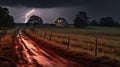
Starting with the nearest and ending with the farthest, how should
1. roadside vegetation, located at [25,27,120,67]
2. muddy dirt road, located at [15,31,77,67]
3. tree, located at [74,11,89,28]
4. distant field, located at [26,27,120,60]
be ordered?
muddy dirt road, located at [15,31,77,67], roadside vegetation, located at [25,27,120,67], distant field, located at [26,27,120,60], tree, located at [74,11,89,28]

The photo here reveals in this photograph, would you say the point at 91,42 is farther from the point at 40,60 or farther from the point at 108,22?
the point at 108,22

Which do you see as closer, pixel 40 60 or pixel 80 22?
pixel 40 60

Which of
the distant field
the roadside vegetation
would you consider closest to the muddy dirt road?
the roadside vegetation

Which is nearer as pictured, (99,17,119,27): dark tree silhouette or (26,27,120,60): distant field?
(26,27,120,60): distant field

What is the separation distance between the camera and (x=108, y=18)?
605 feet

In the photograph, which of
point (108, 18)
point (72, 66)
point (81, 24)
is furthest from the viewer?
point (108, 18)

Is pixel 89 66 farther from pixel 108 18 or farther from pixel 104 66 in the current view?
pixel 108 18

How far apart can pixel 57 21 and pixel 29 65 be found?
156 m

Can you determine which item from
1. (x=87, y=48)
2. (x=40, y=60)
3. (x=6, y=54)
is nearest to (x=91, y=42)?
(x=87, y=48)

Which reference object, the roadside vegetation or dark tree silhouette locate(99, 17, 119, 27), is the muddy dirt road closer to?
the roadside vegetation

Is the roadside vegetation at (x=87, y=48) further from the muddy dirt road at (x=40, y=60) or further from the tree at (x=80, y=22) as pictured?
the tree at (x=80, y=22)

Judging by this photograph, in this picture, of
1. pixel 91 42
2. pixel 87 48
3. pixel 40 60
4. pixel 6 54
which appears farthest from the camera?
pixel 91 42

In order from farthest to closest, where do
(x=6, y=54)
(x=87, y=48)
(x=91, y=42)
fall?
(x=91, y=42) → (x=87, y=48) → (x=6, y=54)

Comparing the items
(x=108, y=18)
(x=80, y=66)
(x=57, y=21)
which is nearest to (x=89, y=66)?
(x=80, y=66)
